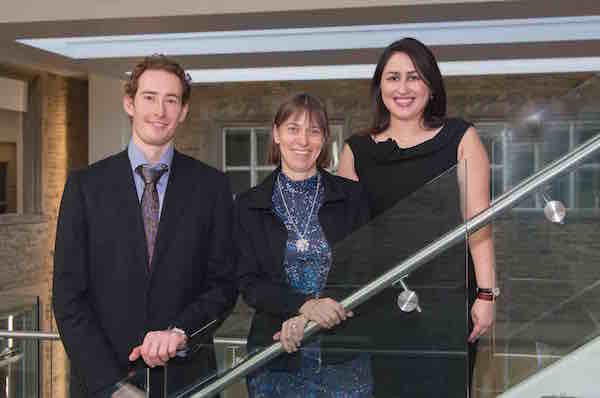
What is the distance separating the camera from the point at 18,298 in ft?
16.4

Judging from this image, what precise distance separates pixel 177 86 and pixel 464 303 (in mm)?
950

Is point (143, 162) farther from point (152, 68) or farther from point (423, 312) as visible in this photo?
point (423, 312)

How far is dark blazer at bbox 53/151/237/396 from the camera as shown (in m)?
2.01

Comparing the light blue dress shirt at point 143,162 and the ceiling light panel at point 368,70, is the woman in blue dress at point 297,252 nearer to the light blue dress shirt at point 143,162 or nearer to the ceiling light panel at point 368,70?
the light blue dress shirt at point 143,162

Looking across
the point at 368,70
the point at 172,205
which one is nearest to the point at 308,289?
the point at 172,205

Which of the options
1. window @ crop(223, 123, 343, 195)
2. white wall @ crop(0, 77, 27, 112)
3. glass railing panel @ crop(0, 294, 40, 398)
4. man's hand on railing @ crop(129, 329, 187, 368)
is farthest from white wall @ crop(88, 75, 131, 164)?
man's hand on railing @ crop(129, 329, 187, 368)

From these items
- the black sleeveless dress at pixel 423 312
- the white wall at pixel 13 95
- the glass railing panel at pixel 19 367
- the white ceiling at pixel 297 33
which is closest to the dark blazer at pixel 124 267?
the black sleeveless dress at pixel 423 312

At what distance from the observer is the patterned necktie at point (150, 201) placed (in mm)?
2105

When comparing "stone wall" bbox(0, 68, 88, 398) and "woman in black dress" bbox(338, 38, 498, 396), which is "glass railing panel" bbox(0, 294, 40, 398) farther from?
"stone wall" bbox(0, 68, 88, 398)

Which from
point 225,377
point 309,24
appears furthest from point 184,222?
point 309,24

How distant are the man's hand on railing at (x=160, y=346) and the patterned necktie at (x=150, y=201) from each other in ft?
0.90

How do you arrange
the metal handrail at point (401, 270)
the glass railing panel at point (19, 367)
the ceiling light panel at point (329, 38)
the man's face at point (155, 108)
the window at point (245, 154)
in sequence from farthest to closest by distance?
the window at point (245, 154)
the ceiling light panel at point (329, 38)
the glass railing panel at point (19, 367)
the man's face at point (155, 108)
the metal handrail at point (401, 270)

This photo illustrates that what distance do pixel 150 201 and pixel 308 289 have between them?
0.49 m

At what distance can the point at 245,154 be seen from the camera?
9.42 meters
